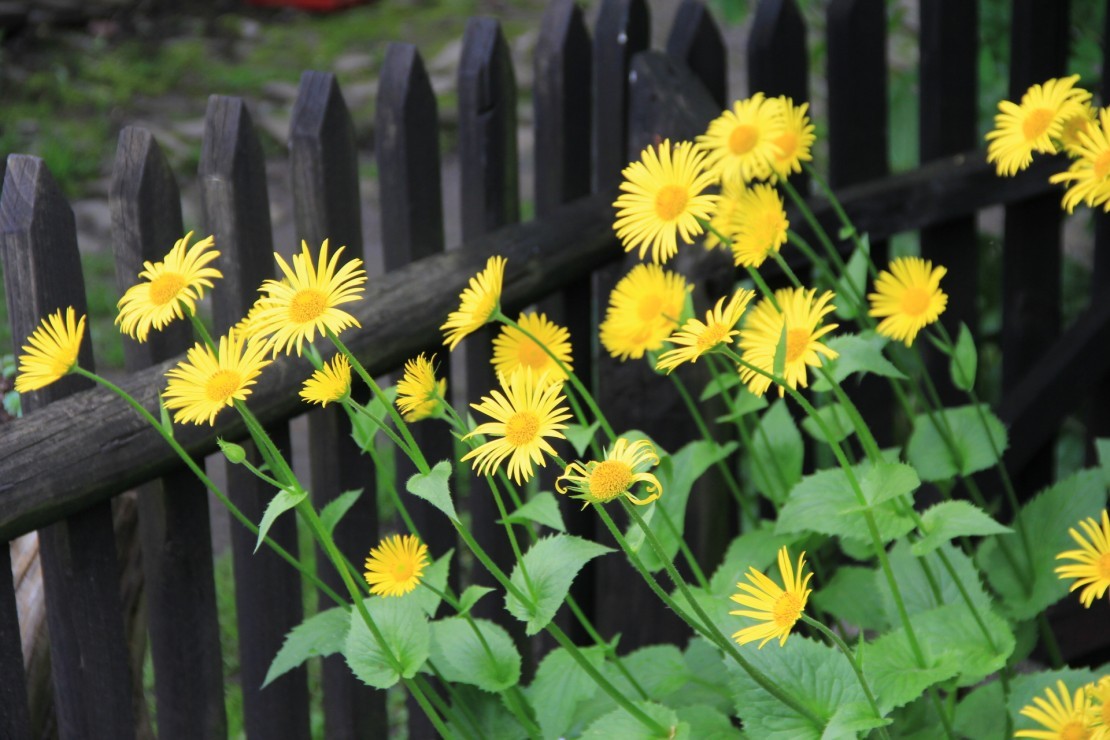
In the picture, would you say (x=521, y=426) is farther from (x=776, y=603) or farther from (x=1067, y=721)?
(x=1067, y=721)

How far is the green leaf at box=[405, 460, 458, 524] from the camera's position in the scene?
1189 mm

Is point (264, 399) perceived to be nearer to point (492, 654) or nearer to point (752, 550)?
point (492, 654)

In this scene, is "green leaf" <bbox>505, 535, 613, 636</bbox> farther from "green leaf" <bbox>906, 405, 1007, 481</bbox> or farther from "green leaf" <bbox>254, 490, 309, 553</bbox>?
"green leaf" <bbox>906, 405, 1007, 481</bbox>

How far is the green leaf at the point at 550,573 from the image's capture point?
135 centimetres

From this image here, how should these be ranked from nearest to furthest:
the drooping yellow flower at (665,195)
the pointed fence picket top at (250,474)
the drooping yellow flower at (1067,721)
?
the drooping yellow flower at (1067,721), the drooping yellow flower at (665,195), the pointed fence picket top at (250,474)

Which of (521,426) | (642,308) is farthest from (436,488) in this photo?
(642,308)

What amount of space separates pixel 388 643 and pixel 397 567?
0.30 feet

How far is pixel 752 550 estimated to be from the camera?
1.81m

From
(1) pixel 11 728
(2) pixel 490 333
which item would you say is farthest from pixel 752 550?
(1) pixel 11 728

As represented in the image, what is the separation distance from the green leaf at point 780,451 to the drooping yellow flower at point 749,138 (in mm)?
353

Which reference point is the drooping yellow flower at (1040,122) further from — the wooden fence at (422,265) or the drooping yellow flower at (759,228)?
the wooden fence at (422,265)

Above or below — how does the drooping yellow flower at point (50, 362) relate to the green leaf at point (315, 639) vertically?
above

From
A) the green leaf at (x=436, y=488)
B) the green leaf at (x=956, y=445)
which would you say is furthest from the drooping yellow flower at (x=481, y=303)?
the green leaf at (x=956, y=445)

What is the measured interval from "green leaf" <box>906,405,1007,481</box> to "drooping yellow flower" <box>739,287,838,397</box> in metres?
0.49
